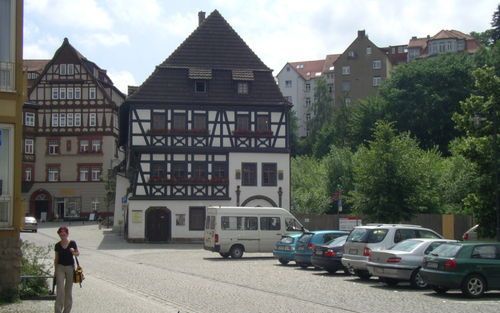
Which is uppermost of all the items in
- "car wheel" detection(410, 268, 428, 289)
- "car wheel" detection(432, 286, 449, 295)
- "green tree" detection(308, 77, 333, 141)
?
"green tree" detection(308, 77, 333, 141)

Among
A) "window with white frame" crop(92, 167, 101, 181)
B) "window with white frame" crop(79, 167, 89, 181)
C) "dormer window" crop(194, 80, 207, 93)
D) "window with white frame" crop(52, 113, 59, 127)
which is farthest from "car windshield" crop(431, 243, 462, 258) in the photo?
"window with white frame" crop(52, 113, 59, 127)

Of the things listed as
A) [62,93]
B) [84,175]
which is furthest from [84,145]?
[62,93]

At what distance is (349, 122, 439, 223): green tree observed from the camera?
3666cm

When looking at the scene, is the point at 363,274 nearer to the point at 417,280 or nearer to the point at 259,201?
the point at 417,280

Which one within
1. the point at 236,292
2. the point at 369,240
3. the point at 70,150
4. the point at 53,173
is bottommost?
the point at 236,292

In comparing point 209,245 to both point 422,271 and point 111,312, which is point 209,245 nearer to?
point 422,271

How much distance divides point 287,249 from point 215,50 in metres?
25.3

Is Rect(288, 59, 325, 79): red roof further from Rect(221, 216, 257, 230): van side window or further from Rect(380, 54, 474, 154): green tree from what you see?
Rect(221, 216, 257, 230): van side window

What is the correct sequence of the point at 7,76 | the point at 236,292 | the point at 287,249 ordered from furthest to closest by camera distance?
the point at 287,249
the point at 236,292
the point at 7,76

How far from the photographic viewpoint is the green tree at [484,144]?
2745 cm

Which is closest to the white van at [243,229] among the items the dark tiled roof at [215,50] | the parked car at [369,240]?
the parked car at [369,240]

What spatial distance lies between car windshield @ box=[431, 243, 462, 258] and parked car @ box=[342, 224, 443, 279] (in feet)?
9.68

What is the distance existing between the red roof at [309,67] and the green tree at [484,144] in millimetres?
103399

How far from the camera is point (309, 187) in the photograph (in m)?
65.4
